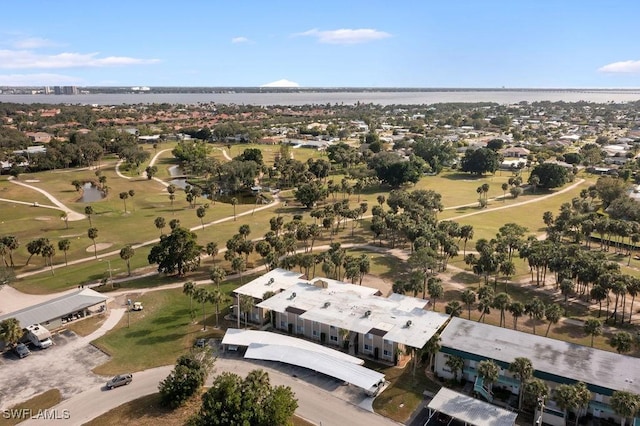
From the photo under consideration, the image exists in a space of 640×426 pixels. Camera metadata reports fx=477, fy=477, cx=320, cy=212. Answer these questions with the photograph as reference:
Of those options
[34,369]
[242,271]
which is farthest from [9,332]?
[242,271]

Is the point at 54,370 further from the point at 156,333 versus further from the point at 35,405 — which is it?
the point at 156,333

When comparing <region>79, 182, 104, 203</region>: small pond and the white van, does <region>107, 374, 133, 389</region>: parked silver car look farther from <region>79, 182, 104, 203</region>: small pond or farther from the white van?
<region>79, 182, 104, 203</region>: small pond

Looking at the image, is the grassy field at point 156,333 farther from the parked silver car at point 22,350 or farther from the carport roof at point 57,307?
the parked silver car at point 22,350

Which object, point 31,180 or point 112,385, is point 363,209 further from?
point 31,180

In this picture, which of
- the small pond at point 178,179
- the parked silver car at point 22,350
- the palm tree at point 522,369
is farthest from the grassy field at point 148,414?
the small pond at point 178,179

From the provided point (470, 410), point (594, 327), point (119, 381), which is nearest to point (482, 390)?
point (470, 410)

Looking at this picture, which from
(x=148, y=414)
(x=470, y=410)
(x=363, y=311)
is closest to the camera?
(x=470, y=410)
